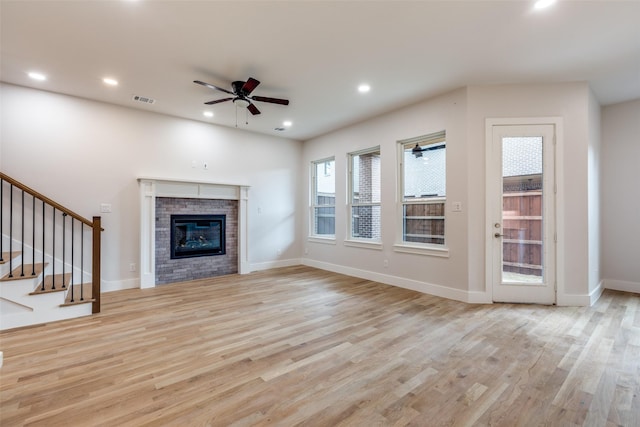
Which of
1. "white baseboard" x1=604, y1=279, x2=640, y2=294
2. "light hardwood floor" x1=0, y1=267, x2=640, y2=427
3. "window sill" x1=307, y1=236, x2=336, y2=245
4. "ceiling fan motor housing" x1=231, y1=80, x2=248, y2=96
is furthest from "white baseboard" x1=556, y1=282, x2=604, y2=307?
"ceiling fan motor housing" x1=231, y1=80, x2=248, y2=96

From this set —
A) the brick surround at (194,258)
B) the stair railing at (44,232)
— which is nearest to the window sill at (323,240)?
the brick surround at (194,258)

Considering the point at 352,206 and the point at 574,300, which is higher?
the point at 352,206

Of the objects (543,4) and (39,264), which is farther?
(39,264)

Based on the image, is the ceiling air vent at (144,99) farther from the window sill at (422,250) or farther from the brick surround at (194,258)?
the window sill at (422,250)

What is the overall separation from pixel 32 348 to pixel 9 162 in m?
2.84

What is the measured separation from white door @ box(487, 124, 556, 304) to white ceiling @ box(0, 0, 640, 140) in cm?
83

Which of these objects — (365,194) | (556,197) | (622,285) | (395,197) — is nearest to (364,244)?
(365,194)

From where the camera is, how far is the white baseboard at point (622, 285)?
4.44m

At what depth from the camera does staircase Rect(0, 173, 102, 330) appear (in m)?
3.14

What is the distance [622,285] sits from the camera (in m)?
4.55

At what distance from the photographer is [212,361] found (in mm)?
2387

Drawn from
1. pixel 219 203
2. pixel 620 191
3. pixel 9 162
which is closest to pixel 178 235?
pixel 219 203

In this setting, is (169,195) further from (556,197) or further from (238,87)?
(556,197)

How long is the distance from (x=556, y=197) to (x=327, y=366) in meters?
3.66
